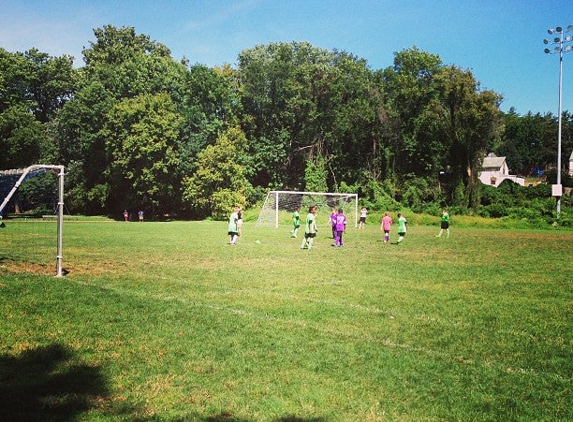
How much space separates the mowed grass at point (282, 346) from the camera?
532 centimetres

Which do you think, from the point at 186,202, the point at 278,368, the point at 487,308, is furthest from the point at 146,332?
the point at 186,202

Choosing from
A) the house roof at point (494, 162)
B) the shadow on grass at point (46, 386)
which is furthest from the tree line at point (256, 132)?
the shadow on grass at point (46, 386)

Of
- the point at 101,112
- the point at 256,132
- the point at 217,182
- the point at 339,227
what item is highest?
the point at 101,112

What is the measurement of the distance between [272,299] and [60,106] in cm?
7638

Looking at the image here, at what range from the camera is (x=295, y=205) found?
51.5 m

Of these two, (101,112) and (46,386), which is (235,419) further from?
(101,112)

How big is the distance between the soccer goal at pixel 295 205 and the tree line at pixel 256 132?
25.1ft

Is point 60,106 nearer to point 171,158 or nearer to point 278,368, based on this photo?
point 171,158

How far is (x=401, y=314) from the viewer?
9727mm

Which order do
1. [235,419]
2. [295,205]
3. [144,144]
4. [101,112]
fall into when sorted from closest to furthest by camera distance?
[235,419], [295,205], [144,144], [101,112]

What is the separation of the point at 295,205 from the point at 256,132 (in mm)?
18515

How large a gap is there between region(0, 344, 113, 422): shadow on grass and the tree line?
51313mm

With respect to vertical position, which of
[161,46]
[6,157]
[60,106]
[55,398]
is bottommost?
[55,398]

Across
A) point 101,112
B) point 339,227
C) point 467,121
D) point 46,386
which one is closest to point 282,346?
point 46,386
